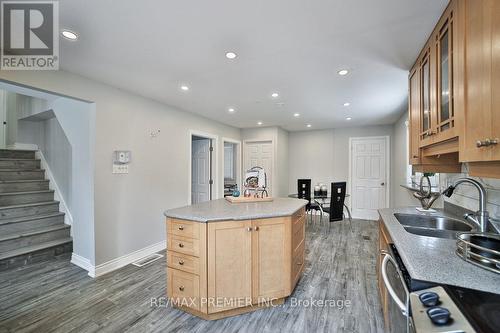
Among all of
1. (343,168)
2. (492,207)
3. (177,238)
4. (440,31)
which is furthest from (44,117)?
(343,168)

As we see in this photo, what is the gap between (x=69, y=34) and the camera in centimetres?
175

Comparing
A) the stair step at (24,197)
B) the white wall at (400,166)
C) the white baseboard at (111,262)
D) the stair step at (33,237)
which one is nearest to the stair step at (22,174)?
the stair step at (24,197)

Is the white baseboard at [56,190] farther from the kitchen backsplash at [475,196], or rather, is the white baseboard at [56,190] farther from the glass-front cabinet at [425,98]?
the kitchen backsplash at [475,196]

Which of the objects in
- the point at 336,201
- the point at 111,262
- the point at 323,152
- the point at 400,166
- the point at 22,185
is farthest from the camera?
the point at 323,152

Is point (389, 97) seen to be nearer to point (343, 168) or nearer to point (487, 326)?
point (343, 168)

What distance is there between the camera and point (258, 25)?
1655 millimetres

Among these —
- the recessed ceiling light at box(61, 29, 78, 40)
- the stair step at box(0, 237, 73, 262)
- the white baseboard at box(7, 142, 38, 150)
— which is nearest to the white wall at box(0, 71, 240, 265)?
the recessed ceiling light at box(61, 29, 78, 40)

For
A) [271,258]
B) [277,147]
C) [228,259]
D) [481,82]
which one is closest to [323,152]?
[277,147]

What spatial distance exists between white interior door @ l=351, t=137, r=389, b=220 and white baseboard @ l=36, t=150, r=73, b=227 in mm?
5970

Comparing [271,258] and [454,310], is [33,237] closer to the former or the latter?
[271,258]

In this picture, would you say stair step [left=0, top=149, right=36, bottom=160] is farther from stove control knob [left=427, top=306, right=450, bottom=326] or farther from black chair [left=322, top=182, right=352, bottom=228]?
stove control knob [left=427, top=306, right=450, bottom=326]

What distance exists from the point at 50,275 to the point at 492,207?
446 centimetres

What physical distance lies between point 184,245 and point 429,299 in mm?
1729
